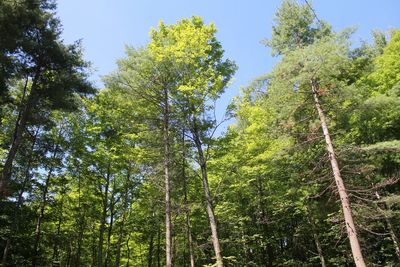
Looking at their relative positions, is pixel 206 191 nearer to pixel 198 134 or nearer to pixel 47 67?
pixel 198 134

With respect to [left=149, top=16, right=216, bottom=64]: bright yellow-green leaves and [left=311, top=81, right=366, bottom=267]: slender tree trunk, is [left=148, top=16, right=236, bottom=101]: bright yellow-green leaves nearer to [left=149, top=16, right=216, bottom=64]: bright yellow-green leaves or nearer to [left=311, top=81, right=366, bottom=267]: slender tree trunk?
[left=149, top=16, right=216, bottom=64]: bright yellow-green leaves

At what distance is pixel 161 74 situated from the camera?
12.8 m

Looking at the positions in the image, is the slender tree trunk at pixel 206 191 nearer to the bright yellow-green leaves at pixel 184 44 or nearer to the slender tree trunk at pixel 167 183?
the slender tree trunk at pixel 167 183

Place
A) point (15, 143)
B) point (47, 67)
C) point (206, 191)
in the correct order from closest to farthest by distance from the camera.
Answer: point (206, 191), point (15, 143), point (47, 67)

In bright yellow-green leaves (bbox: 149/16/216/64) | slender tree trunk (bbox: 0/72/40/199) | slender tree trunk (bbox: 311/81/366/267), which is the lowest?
slender tree trunk (bbox: 311/81/366/267)

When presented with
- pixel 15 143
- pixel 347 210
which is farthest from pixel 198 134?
pixel 15 143

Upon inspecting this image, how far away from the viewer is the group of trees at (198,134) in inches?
459

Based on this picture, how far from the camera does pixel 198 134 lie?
1218 centimetres

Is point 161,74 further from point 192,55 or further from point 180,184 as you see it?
point 180,184

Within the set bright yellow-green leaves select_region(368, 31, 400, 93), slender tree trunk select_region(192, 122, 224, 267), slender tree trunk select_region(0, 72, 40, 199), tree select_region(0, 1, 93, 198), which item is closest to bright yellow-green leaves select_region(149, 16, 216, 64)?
slender tree trunk select_region(192, 122, 224, 267)

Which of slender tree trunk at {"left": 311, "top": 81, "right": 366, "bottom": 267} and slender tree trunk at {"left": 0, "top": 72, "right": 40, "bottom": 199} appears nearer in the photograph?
slender tree trunk at {"left": 311, "top": 81, "right": 366, "bottom": 267}

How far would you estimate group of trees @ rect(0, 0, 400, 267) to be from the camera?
1166 centimetres

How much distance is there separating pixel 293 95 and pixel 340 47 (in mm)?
2260

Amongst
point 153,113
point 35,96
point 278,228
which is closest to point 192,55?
point 153,113
